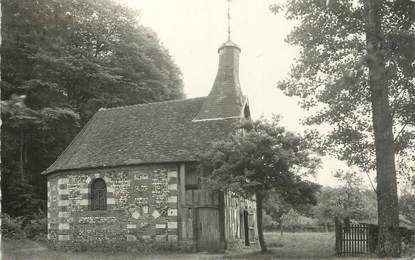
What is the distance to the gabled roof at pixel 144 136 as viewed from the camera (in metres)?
22.2

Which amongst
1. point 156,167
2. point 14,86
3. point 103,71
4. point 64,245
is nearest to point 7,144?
point 14,86

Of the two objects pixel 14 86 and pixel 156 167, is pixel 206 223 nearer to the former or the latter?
pixel 156 167

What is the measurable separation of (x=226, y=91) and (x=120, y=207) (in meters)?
8.05

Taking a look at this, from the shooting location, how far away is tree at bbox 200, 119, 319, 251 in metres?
18.2

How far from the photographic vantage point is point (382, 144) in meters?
15.3

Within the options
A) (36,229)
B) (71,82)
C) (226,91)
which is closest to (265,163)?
(226,91)

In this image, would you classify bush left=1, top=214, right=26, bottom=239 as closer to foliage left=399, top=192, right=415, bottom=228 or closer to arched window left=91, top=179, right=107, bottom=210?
arched window left=91, top=179, right=107, bottom=210

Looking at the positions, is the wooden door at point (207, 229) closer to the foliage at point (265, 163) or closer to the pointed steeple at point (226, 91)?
the foliage at point (265, 163)

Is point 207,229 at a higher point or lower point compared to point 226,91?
lower

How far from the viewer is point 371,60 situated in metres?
15.0

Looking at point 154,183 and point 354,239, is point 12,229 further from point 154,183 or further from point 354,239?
point 354,239

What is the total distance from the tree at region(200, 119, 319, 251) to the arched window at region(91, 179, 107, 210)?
6262mm

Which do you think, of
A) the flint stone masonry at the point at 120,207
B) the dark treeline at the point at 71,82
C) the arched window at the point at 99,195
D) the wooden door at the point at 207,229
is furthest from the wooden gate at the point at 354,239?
the dark treeline at the point at 71,82

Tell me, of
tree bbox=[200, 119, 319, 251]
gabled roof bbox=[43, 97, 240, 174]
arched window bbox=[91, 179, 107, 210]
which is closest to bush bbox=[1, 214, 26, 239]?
gabled roof bbox=[43, 97, 240, 174]
